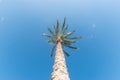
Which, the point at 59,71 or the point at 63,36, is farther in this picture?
the point at 63,36

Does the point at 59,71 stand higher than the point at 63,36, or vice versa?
the point at 63,36

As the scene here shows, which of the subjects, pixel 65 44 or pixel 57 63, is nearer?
pixel 57 63

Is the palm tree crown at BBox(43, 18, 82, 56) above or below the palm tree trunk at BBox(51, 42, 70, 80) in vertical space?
above

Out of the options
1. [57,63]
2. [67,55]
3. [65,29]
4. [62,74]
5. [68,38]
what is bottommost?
[62,74]

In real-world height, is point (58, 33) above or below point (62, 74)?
above

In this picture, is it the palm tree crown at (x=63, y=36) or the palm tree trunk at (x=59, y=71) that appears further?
the palm tree crown at (x=63, y=36)

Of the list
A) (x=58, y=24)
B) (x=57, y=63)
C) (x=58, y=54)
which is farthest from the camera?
(x=58, y=24)

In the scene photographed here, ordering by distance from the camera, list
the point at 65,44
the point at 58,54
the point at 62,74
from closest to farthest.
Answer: the point at 62,74
the point at 58,54
the point at 65,44

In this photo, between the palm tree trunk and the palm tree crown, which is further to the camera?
the palm tree crown

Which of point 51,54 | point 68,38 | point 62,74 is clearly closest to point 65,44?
point 68,38

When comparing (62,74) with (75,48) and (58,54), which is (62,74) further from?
(75,48)

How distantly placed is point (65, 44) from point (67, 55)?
1127 mm

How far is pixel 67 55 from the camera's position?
1536cm

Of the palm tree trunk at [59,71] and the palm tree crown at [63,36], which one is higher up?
the palm tree crown at [63,36]
